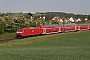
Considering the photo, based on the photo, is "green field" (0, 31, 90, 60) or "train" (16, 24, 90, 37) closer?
"green field" (0, 31, 90, 60)

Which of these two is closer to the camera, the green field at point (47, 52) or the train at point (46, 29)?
the green field at point (47, 52)

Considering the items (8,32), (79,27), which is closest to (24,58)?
(8,32)

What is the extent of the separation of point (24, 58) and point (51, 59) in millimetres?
1449

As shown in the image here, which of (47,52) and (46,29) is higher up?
(47,52)

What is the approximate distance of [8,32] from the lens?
55.2 meters

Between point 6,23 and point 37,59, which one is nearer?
point 37,59

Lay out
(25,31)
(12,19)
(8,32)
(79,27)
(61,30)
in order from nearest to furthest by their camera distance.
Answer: (25,31), (8,32), (12,19), (61,30), (79,27)

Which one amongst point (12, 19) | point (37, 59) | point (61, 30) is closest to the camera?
point (37, 59)

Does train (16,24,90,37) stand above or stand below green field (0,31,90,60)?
below

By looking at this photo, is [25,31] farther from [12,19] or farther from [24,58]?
[24,58]

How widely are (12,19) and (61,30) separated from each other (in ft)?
47.1

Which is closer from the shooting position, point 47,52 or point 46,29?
point 47,52

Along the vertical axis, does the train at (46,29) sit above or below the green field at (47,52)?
below

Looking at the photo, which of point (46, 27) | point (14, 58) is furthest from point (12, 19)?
point (14, 58)
